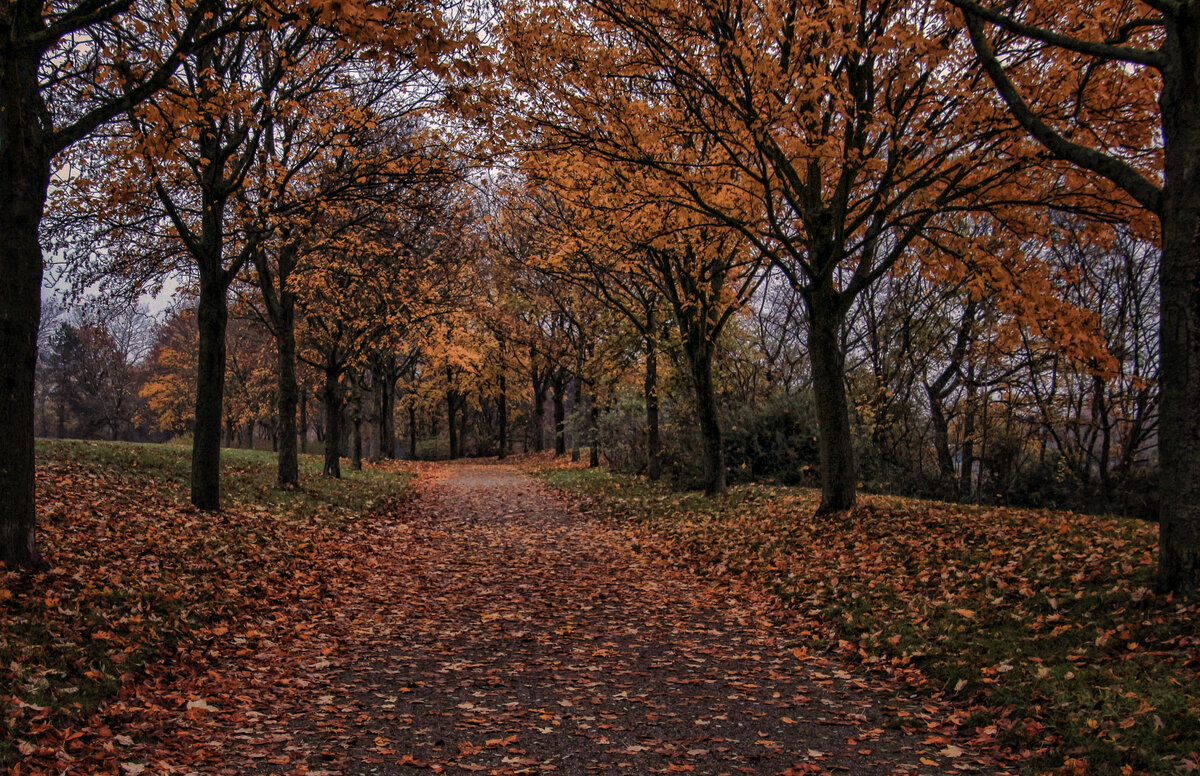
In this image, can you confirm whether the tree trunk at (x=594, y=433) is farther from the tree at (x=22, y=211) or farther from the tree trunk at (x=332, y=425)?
the tree at (x=22, y=211)

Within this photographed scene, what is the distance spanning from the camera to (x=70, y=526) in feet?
25.8

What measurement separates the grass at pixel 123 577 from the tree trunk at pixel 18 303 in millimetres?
504

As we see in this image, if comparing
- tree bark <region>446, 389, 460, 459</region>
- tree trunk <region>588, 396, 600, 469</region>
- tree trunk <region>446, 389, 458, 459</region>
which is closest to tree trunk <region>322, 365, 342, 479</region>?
tree trunk <region>588, 396, 600, 469</region>

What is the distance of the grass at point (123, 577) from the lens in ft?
14.3

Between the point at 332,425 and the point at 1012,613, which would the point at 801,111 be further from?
the point at 332,425

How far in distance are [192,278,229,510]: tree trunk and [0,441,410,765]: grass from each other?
1.57 feet

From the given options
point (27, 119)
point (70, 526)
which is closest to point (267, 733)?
point (70, 526)

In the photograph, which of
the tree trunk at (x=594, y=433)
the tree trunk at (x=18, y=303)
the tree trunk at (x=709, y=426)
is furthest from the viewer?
the tree trunk at (x=594, y=433)

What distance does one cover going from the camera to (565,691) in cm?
521

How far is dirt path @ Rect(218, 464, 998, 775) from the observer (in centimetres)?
410

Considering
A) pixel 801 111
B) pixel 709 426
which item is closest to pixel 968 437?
pixel 709 426

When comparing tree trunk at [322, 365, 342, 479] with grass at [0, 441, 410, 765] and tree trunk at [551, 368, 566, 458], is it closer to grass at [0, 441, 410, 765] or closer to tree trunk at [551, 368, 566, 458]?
grass at [0, 441, 410, 765]

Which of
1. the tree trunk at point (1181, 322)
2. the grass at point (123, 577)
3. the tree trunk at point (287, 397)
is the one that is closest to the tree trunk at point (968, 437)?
the tree trunk at point (1181, 322)

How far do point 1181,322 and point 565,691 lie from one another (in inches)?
228
